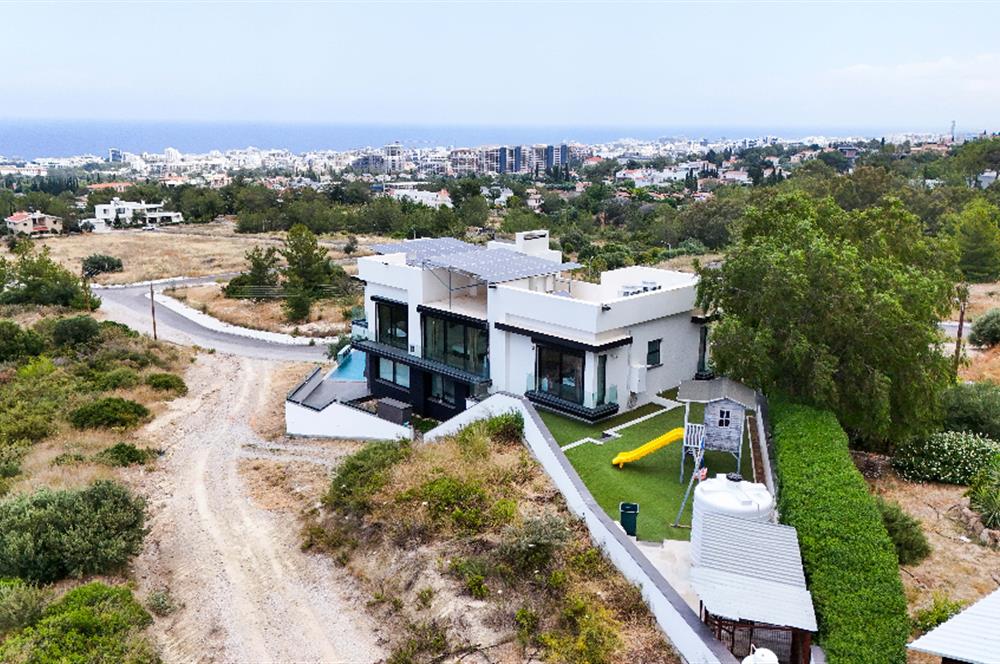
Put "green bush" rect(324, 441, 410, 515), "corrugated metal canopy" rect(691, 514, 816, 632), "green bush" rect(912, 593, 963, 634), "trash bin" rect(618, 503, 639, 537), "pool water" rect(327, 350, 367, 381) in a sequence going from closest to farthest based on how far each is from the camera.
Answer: "corrugated metal canopy" rect(691, 514, 816, 632) < "green bush" rect(912, 593, 963, 634) < "trash bin" rect(618, 503, 639, 537) < "green bush" rect(324, 441, 410, 515) < "pool water" rect(327, 350, 367, 381)

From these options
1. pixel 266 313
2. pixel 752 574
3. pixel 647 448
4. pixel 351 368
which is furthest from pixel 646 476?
pixel 266 313

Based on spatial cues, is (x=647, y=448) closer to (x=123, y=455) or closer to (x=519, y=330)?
(x=519, y=330)

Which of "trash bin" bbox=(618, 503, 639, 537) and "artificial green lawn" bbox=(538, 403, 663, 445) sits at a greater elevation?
"trash bin" bbox=(618, 503, 639, 537)

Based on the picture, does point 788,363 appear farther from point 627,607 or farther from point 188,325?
point 188,325

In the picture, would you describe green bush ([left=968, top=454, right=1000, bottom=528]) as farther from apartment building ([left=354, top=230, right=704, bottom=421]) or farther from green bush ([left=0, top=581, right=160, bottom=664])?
green bush ([left=0, top=581, right=160, bottom=664])

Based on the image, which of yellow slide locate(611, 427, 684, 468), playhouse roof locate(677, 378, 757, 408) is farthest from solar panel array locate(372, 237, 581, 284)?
playhouse roof locate(677, 378, 757, 408)

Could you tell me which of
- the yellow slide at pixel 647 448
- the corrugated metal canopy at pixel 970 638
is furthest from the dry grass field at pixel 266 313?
the corrugated metal canopy at pixel 970 638

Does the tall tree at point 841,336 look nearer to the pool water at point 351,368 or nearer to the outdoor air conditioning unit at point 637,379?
the outdoor air conditioning unit at point 637,379
